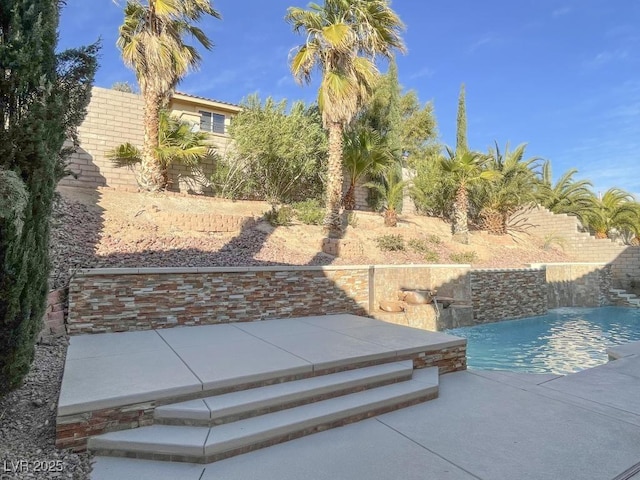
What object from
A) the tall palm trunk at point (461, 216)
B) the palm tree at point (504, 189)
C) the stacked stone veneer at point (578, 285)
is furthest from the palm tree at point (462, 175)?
the stacked stone veneer at point (578, 285)

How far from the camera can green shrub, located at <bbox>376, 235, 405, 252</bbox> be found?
11914mm

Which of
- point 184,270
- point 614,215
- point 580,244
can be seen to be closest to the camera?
point 184,270

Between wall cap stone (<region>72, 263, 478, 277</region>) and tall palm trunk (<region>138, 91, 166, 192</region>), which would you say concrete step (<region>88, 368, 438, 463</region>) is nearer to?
wall cap stone (<region>72, 263, 478, 277</region>)

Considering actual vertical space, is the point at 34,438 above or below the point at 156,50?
below

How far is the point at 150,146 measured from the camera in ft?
36.1

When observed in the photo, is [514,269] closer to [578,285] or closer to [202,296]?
[578,285]

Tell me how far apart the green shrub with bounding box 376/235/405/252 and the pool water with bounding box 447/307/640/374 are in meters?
3.23

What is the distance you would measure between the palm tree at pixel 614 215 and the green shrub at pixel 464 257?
29.7 feet

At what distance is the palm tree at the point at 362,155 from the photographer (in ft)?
48.9

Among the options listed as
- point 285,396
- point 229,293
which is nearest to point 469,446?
point 285,396

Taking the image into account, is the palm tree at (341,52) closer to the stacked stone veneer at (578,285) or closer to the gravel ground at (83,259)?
the gravel ground at (83,259)

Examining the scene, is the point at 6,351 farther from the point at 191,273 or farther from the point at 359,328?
the point at 359,328

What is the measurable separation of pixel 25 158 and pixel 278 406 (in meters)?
2.89

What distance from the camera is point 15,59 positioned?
2.69 m
